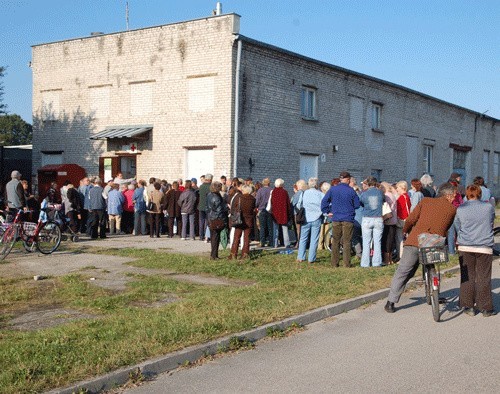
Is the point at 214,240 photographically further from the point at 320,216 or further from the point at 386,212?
the point at 386,212

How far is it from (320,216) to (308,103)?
12.1 m

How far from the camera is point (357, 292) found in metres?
10.2

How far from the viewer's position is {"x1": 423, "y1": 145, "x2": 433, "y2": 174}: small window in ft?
112

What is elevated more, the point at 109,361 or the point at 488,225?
the point at 488,225

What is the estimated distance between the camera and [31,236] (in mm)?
14891

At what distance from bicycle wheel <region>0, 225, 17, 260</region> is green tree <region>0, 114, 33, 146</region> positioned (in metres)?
71.1

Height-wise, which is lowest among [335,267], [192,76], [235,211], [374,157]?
[335,267]

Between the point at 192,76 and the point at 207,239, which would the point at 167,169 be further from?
the point at 207,239

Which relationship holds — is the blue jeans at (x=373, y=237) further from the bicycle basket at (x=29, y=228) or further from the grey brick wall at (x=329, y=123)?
the grey brick wall at (x=329, y=123)

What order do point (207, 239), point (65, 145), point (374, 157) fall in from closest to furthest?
1. point (207, 239)
2. point (65, 145)
3. point (374, 157)

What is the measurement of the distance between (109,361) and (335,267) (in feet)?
26.5

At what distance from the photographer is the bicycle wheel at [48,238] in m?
15.1

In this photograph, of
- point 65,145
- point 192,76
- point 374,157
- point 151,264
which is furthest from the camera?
point 374,157

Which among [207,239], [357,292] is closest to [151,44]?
[207,239]
